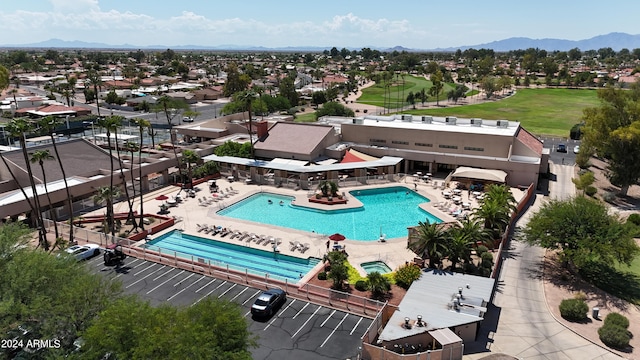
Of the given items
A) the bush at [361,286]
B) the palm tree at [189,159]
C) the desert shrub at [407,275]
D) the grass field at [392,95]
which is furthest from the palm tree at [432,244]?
the grass field at [392,95]

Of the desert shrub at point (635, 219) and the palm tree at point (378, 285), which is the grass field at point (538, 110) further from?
the palm tree at point (378, 285)

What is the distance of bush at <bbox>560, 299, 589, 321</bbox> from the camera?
27359mm

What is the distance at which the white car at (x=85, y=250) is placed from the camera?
34.7 metres

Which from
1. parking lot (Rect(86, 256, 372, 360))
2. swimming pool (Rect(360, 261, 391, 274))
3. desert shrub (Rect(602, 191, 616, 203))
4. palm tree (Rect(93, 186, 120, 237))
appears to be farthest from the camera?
desert shrub (Rect(602, 191, 616, 203))

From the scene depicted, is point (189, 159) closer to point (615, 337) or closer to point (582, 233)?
point (582, 233)

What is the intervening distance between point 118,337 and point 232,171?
4271 centimetres

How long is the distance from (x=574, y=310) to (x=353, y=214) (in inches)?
935

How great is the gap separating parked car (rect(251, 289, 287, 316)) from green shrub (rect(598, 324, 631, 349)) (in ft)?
62.7

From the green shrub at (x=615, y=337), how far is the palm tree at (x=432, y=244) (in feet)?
34.4

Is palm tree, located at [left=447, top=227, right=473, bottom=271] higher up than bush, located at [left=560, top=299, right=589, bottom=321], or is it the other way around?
palm tree, located at [left=447, top=227, right=473, bottom=271]

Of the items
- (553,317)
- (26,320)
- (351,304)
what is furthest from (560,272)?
(26,320)

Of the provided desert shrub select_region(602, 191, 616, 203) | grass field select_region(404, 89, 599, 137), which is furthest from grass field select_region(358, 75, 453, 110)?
desert shrub select_region(602, 191, 616, 203)

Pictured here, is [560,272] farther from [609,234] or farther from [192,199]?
[192,199]

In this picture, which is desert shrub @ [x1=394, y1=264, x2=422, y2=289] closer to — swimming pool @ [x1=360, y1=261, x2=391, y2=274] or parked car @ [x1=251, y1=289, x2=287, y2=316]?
swimming pool @ [x1=360, y1=261, x2=391, y2=274]
